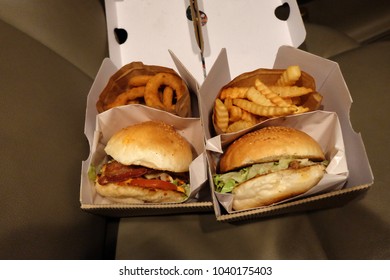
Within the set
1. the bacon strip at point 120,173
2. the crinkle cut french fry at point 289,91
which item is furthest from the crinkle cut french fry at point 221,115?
the bacon strip at point 120,173

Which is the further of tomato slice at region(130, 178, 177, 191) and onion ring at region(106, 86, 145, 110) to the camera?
onion ring at region(106, 86, 145, 110)

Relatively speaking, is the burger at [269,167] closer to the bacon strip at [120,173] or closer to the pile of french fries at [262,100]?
the pile of french fries at [262,100]

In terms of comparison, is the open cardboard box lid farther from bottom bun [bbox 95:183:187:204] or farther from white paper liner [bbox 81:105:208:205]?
bottom bun [bbox 95:183:187:204]

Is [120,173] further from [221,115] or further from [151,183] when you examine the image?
[221,115]

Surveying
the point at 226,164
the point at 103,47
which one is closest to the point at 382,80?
the point at 226,164

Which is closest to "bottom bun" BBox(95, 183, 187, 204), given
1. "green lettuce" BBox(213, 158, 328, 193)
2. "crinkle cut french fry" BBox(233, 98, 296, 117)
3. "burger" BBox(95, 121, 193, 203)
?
"burger" BBox(95, 121, 193, 203)

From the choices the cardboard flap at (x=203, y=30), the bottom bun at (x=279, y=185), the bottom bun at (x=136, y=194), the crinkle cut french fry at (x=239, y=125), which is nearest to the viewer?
the bottom bun at (x=279, y=185)
